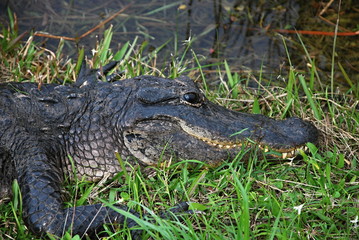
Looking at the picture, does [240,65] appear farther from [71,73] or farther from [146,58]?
[71,73]

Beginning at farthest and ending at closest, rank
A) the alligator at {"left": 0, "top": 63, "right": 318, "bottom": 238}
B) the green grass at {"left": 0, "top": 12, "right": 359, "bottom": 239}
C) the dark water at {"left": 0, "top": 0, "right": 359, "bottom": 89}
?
the dark water at {"left": 0, "top": 0, "right": 359, "bottom": 89} → the alligator at {"left": 0, "top": 63, "right": 318, "bottom": 238} → the green grass at {"left": 0, "top": 12, "right": 359, "bottom": 239}

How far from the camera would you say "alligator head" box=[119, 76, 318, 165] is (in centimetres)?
402

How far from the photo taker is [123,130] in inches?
159

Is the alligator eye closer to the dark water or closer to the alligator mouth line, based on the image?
the alligator mouth line

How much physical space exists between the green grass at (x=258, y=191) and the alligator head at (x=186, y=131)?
10 cm

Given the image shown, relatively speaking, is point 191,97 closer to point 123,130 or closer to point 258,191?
point 123,130

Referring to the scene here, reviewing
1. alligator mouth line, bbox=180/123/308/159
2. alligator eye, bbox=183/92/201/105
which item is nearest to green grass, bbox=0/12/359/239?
alligator mouth line, bbox=180/123/308/159

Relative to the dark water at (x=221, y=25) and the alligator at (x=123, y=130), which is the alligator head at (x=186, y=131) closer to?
the alligator at (x=123, y=130)

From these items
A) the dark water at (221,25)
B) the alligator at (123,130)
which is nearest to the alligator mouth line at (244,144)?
the alligator at (123,130)

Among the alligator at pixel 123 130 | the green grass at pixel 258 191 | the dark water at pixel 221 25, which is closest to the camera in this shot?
the green grass at pixel 258 191

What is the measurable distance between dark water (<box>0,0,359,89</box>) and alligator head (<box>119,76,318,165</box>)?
2.10 metres

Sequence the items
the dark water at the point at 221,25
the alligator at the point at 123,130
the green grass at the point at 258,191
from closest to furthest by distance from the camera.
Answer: the green grass at the point at 258,191
the alligator at the point at 123,130
the dark water at the point at 221,25

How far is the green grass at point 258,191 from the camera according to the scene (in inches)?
134

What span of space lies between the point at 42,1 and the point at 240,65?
2927 mm
